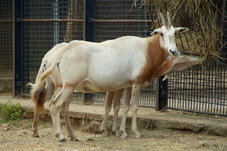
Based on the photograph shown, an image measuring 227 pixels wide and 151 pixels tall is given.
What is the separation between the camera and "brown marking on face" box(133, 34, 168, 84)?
6730 mm

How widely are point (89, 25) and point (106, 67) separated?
117 inches

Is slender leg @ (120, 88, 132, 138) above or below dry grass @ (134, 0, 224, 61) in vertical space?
below

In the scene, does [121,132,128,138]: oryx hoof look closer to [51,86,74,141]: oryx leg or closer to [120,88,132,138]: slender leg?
[120,88,132,138]: slender leg

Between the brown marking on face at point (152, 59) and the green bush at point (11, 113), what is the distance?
11.0 ft

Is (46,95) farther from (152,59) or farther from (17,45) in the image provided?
(17,45)

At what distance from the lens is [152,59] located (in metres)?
6.79

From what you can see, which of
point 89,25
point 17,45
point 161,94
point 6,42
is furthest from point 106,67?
point 6,42

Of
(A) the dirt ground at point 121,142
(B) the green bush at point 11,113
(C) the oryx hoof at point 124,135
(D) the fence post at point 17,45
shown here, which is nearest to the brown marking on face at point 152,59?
(C) the oryx hoof at point 124,135

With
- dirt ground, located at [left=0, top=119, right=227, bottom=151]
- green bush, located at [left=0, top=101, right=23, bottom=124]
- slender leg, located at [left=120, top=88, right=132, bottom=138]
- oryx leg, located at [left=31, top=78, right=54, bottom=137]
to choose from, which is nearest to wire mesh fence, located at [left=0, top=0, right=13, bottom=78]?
green bush, located at [left=0, top=101, right=23, bottom=124]

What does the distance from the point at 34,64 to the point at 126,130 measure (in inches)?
149

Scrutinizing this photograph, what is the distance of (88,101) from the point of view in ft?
30.1

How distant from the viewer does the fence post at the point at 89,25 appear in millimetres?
9148

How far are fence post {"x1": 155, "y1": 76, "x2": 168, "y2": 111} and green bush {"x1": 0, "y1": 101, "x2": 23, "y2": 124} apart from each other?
10.8 ft

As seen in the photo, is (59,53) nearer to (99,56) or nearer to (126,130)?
(99,56)
